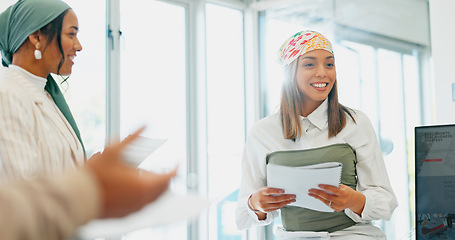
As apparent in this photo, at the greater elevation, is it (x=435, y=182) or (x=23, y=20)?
(x=23, y=20)

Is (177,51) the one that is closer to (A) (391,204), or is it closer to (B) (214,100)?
(B) (214,100)

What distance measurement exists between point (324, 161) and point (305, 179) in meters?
0.20

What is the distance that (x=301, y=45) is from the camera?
1914 mm

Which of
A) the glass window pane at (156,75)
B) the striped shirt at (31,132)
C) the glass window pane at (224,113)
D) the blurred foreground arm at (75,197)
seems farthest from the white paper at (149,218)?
the glass window pane at (224,113)

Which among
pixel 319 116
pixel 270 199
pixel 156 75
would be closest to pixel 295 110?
pixel 319 116

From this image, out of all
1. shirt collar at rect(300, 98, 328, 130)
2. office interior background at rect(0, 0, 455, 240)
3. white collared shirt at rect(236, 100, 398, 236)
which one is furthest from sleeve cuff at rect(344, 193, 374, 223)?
office interior background at rect(0, 0, 455, 240)

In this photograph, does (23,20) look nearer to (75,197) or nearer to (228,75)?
(75,197)

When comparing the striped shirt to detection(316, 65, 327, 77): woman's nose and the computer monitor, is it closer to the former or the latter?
detection(316, 65, 327, 77): woman's nose

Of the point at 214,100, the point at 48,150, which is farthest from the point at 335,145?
the point at 214,100

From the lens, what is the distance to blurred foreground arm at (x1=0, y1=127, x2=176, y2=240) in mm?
540

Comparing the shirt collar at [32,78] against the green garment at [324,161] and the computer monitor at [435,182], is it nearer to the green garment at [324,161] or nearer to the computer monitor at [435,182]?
the green garment at [324,161]

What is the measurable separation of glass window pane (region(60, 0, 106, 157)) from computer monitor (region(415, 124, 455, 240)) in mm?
2019

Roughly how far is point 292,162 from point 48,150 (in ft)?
3.02

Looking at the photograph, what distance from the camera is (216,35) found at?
3.98 meters
